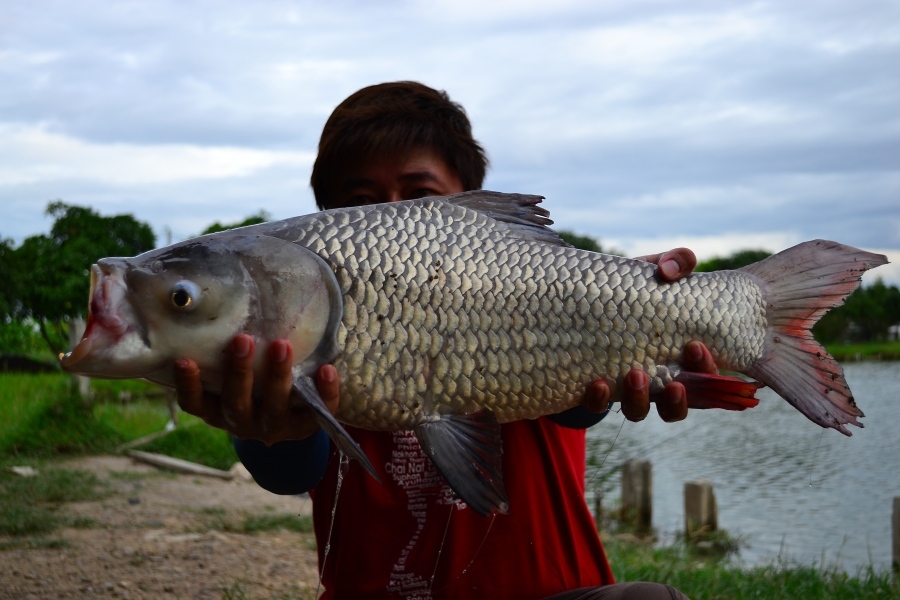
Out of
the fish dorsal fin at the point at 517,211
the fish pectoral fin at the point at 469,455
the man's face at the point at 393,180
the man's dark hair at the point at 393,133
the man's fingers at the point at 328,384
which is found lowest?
the fish pectoral fin at the point at 469,455

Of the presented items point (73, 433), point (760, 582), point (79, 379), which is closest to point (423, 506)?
point (760, 582)

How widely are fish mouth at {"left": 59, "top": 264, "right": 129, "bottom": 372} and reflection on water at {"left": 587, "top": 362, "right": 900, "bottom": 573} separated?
4264 millimetres

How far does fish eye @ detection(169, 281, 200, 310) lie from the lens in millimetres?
1584

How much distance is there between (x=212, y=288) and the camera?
1.61 m

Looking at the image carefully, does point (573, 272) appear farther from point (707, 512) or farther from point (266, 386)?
point (707, 512)

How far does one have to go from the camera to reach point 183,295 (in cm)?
158

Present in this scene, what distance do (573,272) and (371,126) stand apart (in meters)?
0.96

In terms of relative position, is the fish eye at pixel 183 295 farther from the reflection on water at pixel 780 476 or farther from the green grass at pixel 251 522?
the reflection on water at pixel 780 476

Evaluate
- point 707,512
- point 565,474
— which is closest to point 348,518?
point 565,474

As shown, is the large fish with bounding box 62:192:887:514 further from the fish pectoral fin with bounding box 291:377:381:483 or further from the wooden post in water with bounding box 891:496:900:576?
the wooden post in water with bounding box 891:496:900:576

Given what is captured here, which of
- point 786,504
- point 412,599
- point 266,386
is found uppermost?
point 266,386

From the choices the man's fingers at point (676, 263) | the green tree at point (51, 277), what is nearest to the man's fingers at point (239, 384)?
the man's fingers at point (676, 263)

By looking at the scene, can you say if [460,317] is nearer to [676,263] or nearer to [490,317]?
[490,317]

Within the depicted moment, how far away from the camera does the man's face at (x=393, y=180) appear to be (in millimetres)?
2504
